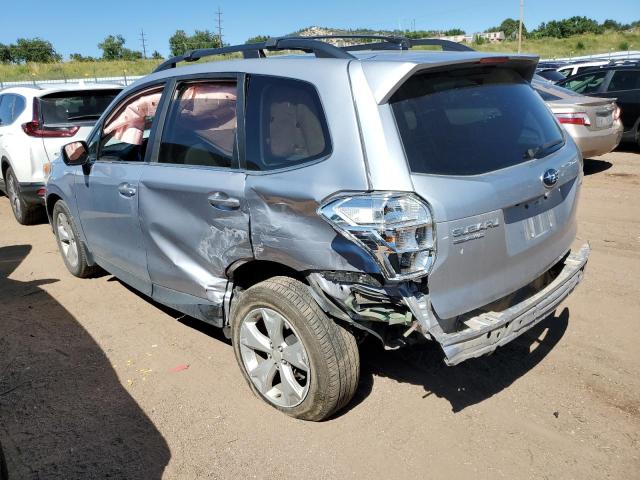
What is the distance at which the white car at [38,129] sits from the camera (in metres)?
7.02

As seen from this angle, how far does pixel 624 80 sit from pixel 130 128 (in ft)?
34.0

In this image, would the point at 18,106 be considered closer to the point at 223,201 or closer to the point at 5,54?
the point at 223,201

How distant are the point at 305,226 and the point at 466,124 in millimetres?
941

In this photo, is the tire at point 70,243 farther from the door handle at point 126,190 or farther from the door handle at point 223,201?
the door handle at point 223,201

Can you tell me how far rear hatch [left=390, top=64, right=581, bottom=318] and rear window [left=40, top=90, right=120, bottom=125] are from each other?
5783mm

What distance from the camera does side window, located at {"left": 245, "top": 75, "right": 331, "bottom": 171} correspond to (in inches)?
108

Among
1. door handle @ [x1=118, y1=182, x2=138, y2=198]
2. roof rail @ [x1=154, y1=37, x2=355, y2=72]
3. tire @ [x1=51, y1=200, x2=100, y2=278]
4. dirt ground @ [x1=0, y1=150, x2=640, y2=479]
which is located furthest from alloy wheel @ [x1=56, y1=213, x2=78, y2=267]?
roof rail @ [x1=154, y1=37, x2=355, y2=72]

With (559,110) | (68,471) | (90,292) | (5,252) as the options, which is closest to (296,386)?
(68,471)

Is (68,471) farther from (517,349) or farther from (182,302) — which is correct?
(517,349)

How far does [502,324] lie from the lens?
2652 millimetres

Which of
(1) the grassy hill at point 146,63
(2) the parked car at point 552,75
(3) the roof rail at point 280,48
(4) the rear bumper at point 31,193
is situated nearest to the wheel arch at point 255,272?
(3) the roof rail at point 280,48

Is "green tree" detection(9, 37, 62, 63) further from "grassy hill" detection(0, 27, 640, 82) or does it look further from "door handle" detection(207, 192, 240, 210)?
"door handle" detection(207, 192, 240, 210)

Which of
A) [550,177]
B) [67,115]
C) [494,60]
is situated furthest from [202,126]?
[67,115]

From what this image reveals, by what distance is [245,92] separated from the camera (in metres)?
3.12
